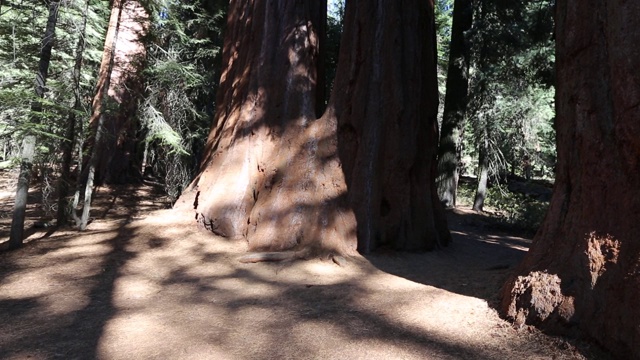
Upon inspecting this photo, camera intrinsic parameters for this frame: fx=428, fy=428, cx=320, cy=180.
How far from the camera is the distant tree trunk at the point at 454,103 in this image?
15305mm

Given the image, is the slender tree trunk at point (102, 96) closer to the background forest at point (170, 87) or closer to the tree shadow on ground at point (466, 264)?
the background forest at point (170, 87)

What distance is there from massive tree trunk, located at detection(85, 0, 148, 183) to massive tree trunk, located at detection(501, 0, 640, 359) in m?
8.07

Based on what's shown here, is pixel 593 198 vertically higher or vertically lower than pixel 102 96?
lower

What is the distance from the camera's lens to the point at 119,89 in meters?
11.9

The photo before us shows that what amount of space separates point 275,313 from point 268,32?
6154 millimetres

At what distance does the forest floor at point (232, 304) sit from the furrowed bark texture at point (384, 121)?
0.64 m

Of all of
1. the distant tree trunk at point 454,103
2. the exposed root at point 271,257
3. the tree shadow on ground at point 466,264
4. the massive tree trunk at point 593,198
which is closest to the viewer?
the massive tree trunk at point 593,198

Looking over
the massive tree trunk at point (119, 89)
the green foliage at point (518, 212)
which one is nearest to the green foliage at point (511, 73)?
the green foliage at point (518, 212)

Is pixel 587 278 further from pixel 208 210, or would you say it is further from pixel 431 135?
pixel 208 210

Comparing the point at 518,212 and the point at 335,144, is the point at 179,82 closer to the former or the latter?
the point at 335,144

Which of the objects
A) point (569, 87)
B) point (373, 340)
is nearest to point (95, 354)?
point (373, 340)

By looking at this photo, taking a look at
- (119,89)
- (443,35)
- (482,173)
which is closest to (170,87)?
(119,89)

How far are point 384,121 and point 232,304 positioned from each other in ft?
14.3

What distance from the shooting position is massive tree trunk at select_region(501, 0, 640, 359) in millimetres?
3438
